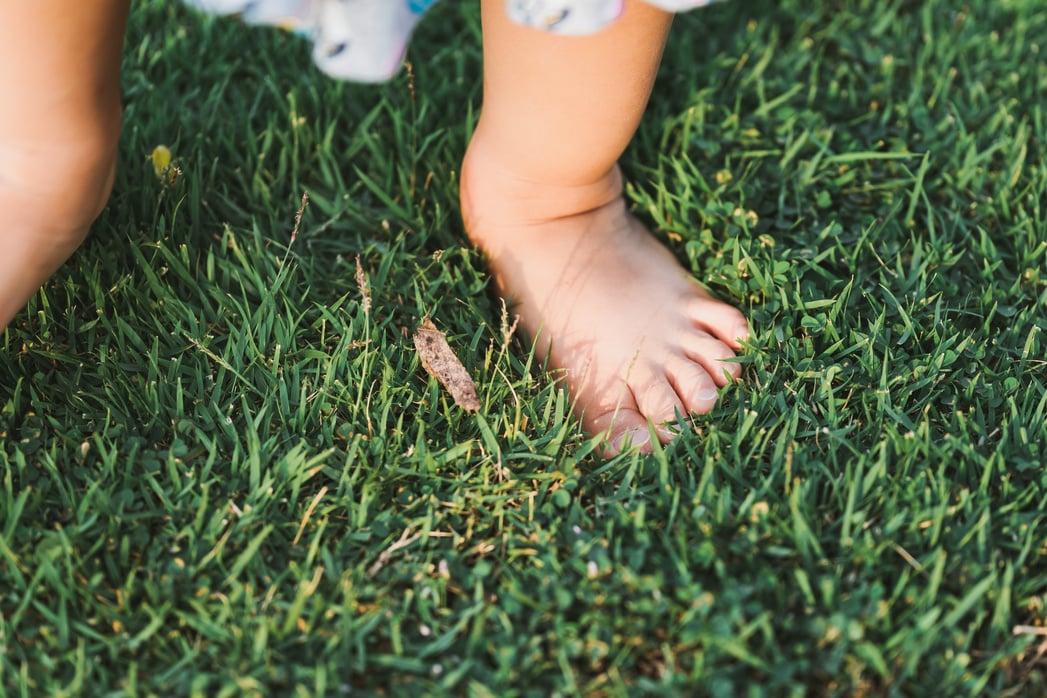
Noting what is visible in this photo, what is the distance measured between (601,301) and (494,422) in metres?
0.30

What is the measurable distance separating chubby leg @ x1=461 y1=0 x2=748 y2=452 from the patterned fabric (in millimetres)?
201

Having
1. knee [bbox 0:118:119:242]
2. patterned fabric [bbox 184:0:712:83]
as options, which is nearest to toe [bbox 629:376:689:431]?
patterned fabric [bbox 184:0:712:83]

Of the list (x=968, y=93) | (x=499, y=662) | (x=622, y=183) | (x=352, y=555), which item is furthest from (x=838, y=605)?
(x=968, y=93)

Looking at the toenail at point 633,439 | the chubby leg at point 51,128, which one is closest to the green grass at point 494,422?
the toenail at point 633,439

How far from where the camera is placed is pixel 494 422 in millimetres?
1396

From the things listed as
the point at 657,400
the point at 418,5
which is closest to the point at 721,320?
the point at 657,400

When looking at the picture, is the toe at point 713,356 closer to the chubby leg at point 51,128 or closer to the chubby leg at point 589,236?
the chubby leg at point 589,236

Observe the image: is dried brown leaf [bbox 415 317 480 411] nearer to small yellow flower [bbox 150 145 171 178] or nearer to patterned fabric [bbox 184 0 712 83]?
patterned fabric [bbox 184 0 712 83]

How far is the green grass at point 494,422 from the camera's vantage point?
1134 mm

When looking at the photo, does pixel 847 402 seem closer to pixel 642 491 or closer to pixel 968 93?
pixel 642 491

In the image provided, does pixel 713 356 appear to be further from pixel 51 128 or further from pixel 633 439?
pixel 51 128

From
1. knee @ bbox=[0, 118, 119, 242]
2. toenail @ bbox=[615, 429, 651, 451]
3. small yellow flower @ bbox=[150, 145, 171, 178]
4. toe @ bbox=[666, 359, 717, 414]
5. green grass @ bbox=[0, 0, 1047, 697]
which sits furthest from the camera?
small yellow flower @ bbox=[150, 145, 171, 178]

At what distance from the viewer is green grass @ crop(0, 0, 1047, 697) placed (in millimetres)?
1134

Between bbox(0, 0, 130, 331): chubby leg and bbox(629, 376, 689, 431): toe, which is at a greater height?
bbox(0, 0, 130, 331): chubby leg
